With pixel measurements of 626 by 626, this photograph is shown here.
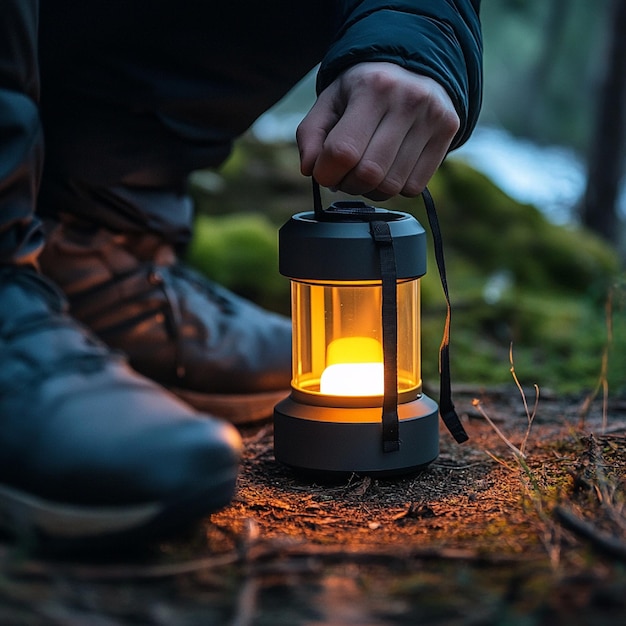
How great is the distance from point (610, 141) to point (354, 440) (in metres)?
5.00

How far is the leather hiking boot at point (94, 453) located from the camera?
4.12ft

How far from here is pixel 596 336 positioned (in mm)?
4043

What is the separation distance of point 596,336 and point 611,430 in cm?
189

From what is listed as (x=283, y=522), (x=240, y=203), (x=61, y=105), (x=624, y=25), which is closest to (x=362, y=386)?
(x=283, y=522)

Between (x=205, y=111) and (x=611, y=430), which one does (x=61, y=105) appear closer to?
(x=205, y=111)

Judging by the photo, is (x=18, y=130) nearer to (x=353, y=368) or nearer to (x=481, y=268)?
(x=353, y=368)

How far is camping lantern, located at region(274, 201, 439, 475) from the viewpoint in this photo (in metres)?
1.87

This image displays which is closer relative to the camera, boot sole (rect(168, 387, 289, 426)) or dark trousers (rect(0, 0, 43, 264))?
dark trousers (rect(0, 0, 43, 264))

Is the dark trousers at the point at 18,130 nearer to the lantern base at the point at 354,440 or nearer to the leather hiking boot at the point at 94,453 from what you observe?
the leather hiking boot at the point at 94,453

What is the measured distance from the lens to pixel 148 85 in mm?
2301

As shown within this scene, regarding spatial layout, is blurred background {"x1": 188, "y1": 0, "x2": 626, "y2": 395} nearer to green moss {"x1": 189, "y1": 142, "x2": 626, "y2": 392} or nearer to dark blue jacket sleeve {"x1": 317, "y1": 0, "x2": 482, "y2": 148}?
green moss {"x1": 189, "y1": 142, "x2": 626, "y2": 392}

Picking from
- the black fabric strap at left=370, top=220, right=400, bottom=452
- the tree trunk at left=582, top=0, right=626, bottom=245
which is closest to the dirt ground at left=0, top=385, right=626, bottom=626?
the black fabric strap at left=370, top=220, right=400, bottom=452

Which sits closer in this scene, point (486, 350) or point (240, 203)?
point (486, 350)

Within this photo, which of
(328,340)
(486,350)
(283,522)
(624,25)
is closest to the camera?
(283,522)
